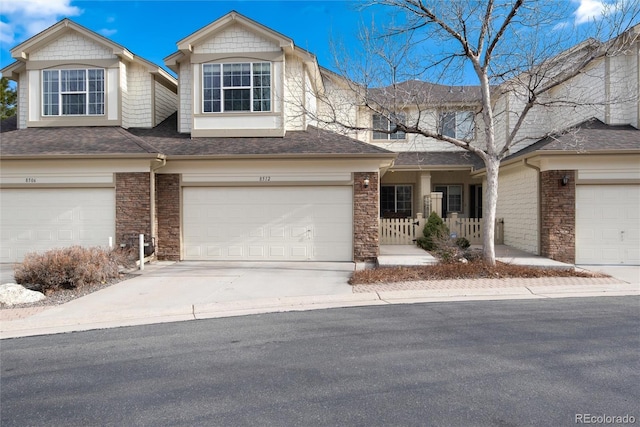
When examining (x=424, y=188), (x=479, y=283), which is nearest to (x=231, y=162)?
(x=479, y=283)

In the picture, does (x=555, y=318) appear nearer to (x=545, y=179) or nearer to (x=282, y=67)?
(x=545, y=179)

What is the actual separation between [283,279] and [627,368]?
7.32 m

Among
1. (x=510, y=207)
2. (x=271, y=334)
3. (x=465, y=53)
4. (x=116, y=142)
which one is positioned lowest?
A: (x=271, y=334)

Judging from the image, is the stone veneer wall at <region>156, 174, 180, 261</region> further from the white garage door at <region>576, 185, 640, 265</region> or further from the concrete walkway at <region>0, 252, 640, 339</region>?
the white garage door at <region>576, 185, 640, 265</region>

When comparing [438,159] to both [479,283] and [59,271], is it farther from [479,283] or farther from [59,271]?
[59,271]

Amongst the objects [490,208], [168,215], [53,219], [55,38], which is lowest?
[53,219]

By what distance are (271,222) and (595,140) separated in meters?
10.3

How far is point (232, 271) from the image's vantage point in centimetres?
1190

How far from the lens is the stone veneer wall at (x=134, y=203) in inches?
523

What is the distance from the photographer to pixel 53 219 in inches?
532

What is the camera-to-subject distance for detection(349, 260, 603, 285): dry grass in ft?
33.9

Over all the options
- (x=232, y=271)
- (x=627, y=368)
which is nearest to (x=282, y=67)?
(x=232, y=271)

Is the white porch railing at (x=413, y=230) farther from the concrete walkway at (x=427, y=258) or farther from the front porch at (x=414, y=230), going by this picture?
the concrete walkway at (x=427, y=258)

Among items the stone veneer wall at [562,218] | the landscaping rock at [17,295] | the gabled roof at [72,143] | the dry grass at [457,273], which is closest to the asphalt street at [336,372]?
the landscaping rock at [17,295]
